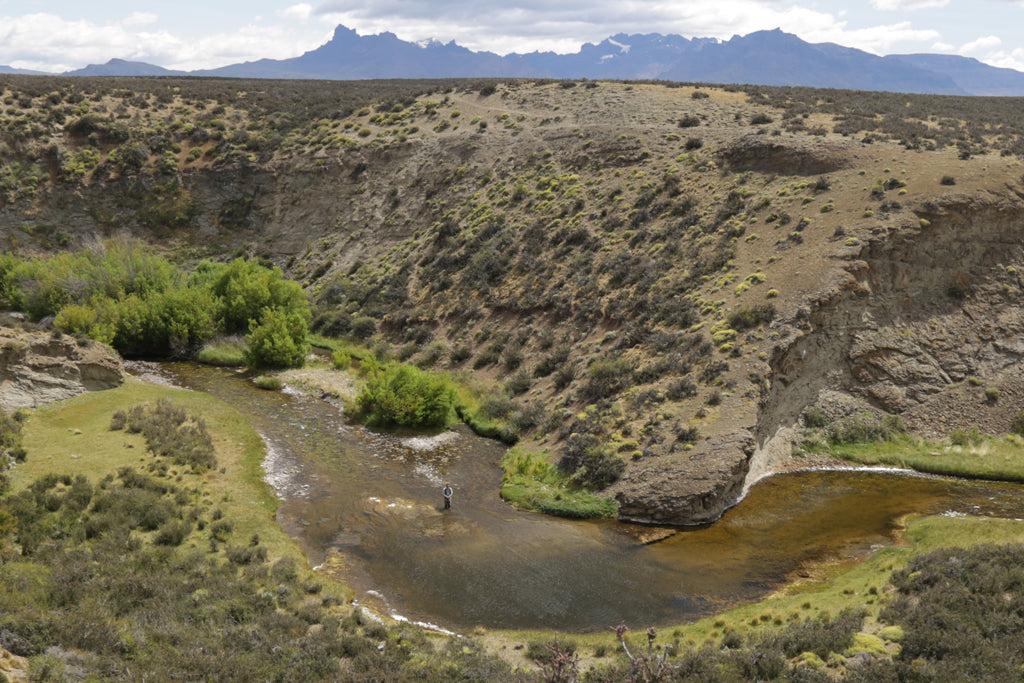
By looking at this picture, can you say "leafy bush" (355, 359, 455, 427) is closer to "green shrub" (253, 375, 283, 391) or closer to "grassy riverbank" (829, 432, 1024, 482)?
"green shrub" (253, 375, 283, 391)

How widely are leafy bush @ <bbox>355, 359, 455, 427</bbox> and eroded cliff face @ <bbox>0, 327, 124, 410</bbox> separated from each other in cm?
1298

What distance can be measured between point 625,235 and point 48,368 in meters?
Answer: 32.1

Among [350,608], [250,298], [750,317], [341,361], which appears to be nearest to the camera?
[350,608]

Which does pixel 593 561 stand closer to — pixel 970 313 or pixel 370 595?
pixel 370 595

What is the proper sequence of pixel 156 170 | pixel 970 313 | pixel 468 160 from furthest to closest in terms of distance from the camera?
pixel 156 170, pixel 468 160, pixel 970 313

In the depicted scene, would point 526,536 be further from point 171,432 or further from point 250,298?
point 250,298

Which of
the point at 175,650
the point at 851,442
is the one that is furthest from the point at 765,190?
the point at 175,650

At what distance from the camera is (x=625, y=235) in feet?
139

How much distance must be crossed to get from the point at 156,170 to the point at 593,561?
60758 mm

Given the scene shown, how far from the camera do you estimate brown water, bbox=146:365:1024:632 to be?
19.8 meters

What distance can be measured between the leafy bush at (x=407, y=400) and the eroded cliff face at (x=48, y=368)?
13.0 meters

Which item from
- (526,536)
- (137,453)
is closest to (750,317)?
(526,536)

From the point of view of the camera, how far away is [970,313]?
3416cm

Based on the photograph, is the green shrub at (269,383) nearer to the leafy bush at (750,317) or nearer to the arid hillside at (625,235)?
the arid hillside at (625,235)
